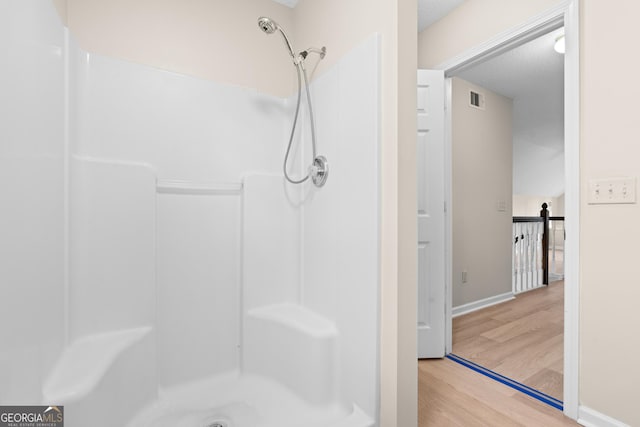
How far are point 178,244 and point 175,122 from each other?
0.64 meters

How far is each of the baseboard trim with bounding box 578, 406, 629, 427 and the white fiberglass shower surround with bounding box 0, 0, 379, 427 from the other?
42.1 inches

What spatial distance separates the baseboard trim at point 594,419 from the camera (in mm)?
1369

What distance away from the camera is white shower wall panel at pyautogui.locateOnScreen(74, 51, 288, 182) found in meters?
1.43

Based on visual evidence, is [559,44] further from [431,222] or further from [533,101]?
[431,222]

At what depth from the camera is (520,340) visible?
2375mm

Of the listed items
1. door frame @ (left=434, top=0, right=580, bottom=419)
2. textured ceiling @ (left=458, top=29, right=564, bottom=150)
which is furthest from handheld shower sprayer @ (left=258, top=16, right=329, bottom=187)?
textured ceiling @ (left=458, top=29, right=564, bottom=150)

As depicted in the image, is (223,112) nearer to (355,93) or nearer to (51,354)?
(355,93)

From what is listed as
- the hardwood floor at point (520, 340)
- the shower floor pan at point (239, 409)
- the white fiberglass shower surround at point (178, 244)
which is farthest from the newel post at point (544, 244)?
the shower floor pan at point (239, 409)

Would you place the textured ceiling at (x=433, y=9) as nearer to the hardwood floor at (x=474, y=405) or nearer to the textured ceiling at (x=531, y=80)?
the textured ceiling at (x=531, y=80)

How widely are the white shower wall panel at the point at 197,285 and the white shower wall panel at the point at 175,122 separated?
186mm

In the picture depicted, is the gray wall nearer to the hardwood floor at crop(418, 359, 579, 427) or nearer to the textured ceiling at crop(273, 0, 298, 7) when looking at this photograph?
the hardwood floor at crop(418, 359, 579, 427)

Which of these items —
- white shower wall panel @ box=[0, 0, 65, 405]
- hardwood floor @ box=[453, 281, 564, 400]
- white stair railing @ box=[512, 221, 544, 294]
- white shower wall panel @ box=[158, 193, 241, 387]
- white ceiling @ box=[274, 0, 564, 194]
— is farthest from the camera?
white stair railing @ box=[512, 221, 544, 294]

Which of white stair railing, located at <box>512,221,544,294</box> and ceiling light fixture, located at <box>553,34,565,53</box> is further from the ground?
ceiling light fixture, located at <box>553,34,565,53</box>

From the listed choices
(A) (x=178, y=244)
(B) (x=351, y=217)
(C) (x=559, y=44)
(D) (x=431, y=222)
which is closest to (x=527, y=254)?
(C) (x=559, y=44)
